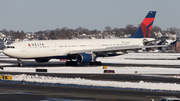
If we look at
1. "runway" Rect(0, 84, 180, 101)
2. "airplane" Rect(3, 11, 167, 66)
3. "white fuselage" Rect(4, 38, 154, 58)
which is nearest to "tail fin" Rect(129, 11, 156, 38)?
"airplane" Rect(3, 11, 167, 66)

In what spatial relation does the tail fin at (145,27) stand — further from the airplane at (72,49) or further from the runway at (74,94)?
the runway at (74,94)

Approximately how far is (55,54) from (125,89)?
1066 inches

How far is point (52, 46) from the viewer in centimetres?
4853

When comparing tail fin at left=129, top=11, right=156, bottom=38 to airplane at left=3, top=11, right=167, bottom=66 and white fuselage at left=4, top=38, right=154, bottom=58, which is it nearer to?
airplane at left=3, top=11, right=167, bottom=66

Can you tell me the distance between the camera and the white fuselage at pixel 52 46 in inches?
1815

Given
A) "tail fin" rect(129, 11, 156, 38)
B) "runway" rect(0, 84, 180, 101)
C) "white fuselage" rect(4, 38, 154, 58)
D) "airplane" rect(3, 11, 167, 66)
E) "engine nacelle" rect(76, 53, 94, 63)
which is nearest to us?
"runway" rect(0, 84, 180, 101)

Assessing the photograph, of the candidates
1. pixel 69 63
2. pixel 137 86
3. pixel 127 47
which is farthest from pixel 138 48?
pixel 137 86

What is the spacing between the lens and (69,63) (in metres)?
50.5

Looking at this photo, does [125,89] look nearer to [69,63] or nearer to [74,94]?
[74,94]

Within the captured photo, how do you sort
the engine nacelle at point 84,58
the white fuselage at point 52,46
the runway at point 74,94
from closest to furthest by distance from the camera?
the runway at point 74,94, the white fuselage at point 52,46, the engine nacelle at point 84,58

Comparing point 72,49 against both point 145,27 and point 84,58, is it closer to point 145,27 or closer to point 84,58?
point 84,58

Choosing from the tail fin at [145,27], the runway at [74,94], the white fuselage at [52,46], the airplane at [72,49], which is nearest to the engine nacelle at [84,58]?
the airplane at [72,49]

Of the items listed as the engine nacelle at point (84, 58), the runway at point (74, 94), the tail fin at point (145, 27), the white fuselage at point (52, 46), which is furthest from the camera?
the tail fin at point (145, 27)

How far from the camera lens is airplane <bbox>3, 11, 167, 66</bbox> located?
46.4 metres
